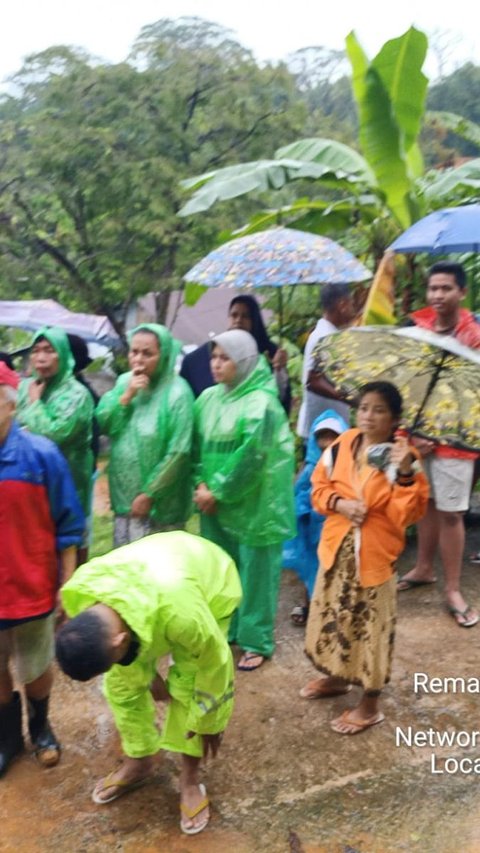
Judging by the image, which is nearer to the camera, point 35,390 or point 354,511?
point 354,511

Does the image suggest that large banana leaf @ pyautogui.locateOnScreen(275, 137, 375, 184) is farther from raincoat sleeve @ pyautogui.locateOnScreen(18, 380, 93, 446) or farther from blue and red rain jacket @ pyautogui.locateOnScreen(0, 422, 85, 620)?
blue and red rain jacket @ pyautogui.locateOnScreen(0, 422, 85, 620)

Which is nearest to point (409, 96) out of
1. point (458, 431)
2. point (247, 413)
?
point (247, 413)

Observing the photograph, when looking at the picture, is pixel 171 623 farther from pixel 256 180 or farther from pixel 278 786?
pixel 256 180

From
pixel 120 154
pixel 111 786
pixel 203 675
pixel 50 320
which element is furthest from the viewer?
pixel 120 154

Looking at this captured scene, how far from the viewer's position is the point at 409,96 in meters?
5.62

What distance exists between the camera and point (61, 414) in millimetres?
3631

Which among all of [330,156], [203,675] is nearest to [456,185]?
[330,156]

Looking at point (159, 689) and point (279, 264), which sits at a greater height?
point (279, 264)

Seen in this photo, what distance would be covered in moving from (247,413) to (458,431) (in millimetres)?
1125

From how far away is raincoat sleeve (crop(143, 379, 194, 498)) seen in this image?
3484 mm

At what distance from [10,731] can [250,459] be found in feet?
4.89

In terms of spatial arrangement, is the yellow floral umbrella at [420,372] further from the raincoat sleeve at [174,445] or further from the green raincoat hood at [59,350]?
the green raincoat hood at [59,350]

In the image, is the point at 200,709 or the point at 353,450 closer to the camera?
the point at 200,709

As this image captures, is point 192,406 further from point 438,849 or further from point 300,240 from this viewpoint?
point 438,849
